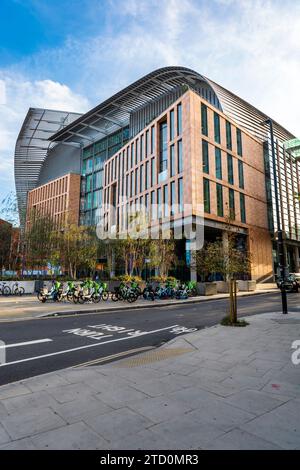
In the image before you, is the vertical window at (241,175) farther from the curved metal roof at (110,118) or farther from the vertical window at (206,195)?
the vertical window at (206,195)

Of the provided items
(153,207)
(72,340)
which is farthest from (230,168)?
(72,340)

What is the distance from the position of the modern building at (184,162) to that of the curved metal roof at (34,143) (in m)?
0.46

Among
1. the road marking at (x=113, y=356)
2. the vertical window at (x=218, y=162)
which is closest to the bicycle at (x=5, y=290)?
the road marking at (x=113, y=356)

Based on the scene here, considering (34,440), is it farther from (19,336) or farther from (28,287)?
(28,287)

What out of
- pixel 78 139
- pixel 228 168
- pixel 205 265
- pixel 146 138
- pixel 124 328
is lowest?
pixel 124 328

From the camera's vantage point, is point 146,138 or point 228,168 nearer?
point 228,168

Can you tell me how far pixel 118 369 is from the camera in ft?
16.0

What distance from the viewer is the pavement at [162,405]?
2602mm

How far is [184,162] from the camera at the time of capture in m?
33.7

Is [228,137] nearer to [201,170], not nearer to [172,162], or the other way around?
[201,170]

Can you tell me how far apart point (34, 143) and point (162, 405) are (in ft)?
275
